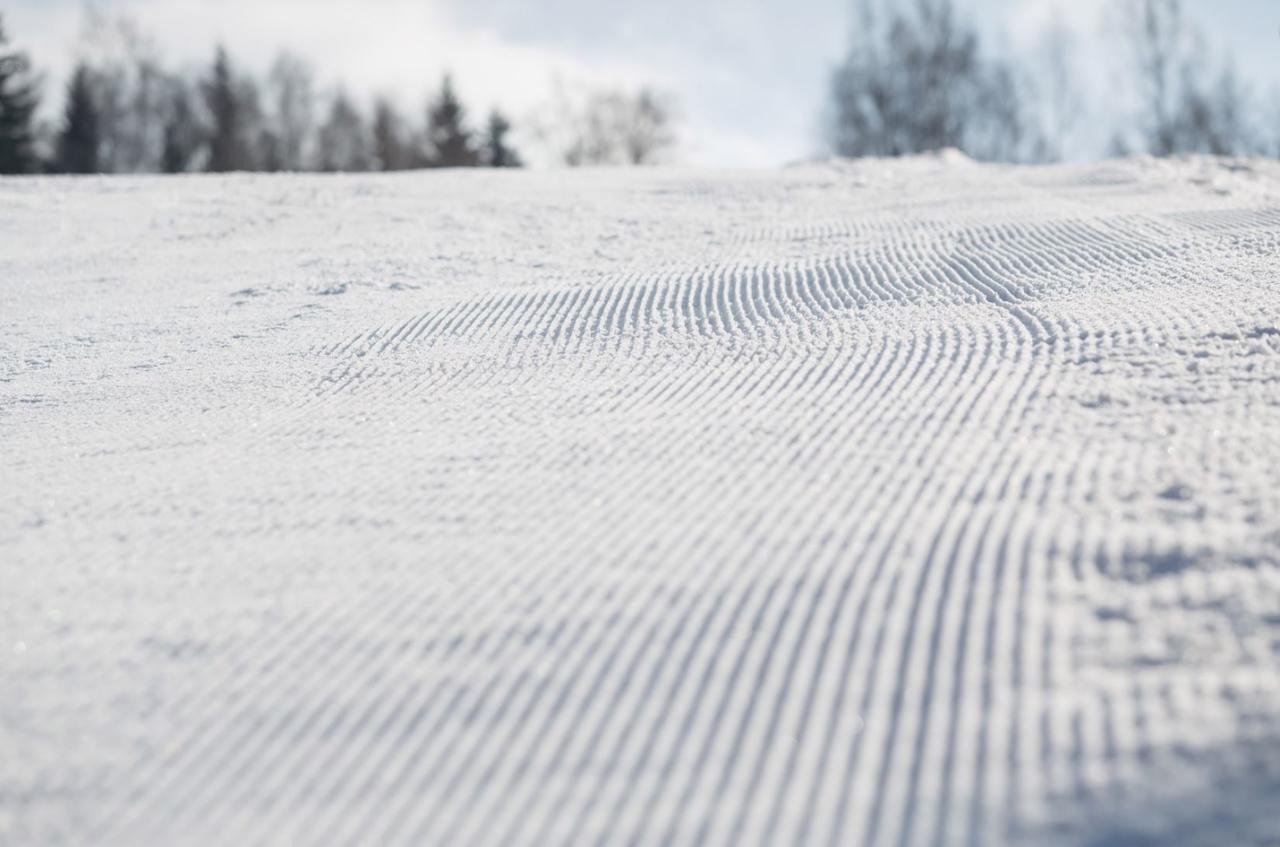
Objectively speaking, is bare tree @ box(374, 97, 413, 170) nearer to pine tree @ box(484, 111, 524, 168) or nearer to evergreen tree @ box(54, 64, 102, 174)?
pine tree @ box(484, 111, 524, 168)

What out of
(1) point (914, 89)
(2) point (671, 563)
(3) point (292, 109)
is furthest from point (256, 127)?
(2) point (671, 563)

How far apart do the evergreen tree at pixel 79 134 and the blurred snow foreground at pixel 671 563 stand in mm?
23050

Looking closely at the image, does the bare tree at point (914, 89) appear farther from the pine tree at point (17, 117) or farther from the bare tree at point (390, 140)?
the pine tree at point (17, 117)

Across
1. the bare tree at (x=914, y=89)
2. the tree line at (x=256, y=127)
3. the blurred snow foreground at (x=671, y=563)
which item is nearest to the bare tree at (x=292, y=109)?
the tree line at (x=256, y=127)

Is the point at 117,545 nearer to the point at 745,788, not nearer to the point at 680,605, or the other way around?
the point at 680,605

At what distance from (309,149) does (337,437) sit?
30.0m

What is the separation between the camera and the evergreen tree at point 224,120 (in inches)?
1063

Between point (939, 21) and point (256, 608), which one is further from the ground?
point (939, 21)

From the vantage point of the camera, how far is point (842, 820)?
4.74 feet

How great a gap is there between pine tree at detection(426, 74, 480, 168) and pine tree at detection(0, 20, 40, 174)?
8.12m

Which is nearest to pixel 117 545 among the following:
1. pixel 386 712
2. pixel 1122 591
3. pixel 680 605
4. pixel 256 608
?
pixel 256 608

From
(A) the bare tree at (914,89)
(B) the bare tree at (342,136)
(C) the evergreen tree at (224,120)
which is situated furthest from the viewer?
(B) the bare tree at (342,136)

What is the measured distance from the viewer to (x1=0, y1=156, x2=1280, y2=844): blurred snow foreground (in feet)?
5.02

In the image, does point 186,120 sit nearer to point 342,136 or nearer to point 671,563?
point 342,136
